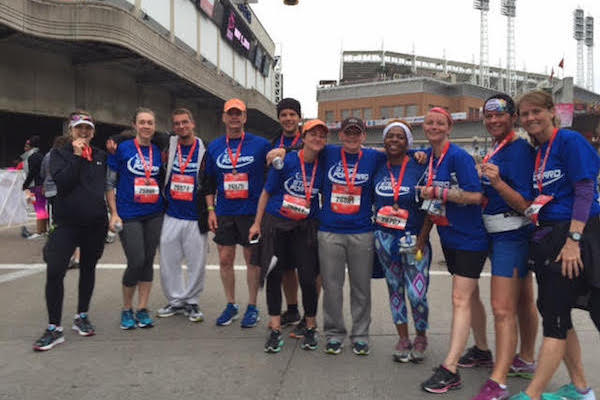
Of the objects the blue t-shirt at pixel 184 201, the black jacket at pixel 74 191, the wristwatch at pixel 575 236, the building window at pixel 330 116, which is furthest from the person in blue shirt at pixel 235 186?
the building window at pixel 330 116

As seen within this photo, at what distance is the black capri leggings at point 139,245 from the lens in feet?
14.4

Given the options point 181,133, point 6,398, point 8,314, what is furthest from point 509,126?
point 8,314

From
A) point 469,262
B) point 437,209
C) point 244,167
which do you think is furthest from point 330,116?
point 469,262

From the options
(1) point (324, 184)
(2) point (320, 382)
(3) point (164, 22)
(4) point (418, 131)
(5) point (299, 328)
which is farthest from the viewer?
(4) point (418, 131)

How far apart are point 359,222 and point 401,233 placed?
1.12 feet

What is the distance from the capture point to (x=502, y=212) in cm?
313

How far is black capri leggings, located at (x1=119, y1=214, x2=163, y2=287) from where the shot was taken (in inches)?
172

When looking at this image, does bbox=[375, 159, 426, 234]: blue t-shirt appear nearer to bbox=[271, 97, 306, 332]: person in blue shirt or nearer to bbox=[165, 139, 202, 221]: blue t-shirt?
bbox=[271, 97, 306, 332]: person in blue shirt

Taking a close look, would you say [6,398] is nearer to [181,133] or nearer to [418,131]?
[181,133]

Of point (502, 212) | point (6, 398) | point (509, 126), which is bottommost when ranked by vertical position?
point (6, 398)

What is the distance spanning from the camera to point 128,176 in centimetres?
444

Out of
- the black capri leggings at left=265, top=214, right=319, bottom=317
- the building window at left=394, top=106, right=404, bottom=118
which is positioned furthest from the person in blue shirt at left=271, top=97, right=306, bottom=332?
the building window at left=394, top=106, right=404, bottom=118

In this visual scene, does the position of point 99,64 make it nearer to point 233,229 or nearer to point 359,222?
point 233,229

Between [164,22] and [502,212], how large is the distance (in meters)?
22.2
